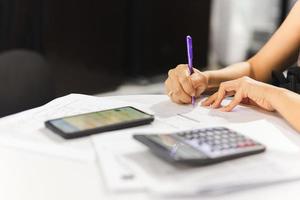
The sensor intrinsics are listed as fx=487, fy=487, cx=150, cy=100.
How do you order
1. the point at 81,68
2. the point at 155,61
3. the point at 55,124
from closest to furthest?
the point at 55,124
the point at 81,68
the point at 155,61

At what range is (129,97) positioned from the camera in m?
1.11

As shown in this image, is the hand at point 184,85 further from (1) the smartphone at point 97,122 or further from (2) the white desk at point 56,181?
(2) the white desk at point 56,181

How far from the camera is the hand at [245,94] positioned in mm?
1017

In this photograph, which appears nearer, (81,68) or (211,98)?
(211,98)

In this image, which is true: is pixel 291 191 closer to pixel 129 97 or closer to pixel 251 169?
pixel 251 169

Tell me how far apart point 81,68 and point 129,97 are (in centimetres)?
161

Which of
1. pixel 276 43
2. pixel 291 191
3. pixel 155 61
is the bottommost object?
pixel 155 61

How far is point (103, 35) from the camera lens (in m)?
2.72

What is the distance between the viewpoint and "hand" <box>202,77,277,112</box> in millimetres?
1017

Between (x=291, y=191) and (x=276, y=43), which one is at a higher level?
(x=276, y=43)

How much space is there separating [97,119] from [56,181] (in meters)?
0.21

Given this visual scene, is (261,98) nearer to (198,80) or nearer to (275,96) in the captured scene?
(275,96)

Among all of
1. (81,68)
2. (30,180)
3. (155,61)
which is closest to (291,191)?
(30,180)

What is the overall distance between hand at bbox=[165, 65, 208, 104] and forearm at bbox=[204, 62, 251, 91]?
6 centimetres
